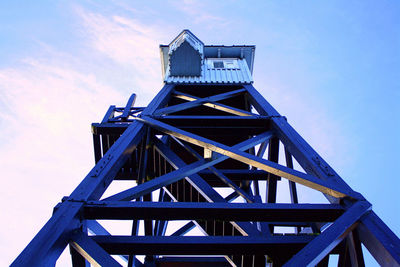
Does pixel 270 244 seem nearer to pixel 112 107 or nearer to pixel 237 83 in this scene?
pixel 112 107

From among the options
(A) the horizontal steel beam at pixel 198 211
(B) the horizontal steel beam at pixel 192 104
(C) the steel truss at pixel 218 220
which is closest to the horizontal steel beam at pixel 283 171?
(C) the steel truss at pixel 218 220

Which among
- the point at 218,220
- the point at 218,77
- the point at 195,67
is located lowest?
the point at 218,220

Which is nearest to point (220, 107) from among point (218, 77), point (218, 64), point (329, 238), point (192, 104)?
point (192, 104)

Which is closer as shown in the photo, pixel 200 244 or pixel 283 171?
pixel 200 244

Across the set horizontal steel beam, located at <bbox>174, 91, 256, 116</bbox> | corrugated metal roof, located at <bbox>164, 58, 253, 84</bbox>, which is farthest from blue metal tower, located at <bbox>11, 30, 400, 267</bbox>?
corrugated metal roof, located at <bbox>164, 58, 253, 84</bbox>

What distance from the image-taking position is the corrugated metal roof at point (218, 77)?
10.0 meters

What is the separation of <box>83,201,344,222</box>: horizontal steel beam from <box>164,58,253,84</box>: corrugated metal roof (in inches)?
264

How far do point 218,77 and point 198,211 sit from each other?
286 inches

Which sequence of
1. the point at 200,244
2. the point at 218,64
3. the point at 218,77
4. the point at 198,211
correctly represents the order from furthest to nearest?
the point at 218,64, the point at 218,77, the point at 198,211, the point at 200,244

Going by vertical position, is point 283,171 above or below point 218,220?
above

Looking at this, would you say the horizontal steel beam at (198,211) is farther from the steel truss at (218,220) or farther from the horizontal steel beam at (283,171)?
the horizontal steel beam at (283,171)

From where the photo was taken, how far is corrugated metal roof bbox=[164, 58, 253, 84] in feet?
32.9

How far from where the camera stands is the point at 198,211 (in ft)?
11.8

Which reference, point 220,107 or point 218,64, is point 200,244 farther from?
point 218,64
